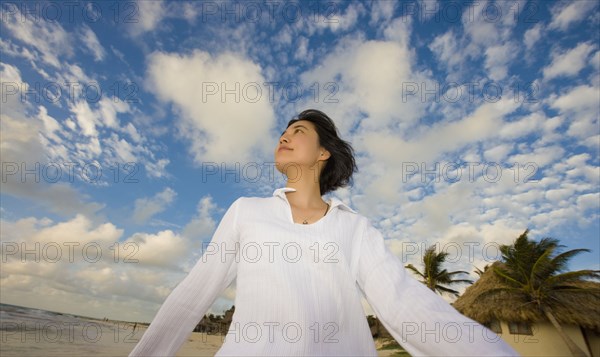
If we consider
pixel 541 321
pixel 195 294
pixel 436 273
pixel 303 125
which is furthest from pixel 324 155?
pixel 436 273

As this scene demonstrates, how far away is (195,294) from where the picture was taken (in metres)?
1.62

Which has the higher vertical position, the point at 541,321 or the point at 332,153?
the point at 332,153

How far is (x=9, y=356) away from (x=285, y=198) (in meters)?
17.3

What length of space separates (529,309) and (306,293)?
1972cm

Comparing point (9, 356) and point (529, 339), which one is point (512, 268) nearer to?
point (529, 339)

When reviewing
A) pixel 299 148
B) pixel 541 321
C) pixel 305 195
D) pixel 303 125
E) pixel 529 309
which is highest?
pixel 303 125

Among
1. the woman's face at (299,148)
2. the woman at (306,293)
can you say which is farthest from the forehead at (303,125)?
the woman at (306,293)

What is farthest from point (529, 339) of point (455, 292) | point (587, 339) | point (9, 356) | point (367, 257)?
point (9, 356)

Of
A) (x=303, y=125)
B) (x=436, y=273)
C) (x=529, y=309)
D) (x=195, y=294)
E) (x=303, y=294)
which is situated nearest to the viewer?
(x=303, y=294)

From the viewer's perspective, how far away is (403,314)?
1348mm

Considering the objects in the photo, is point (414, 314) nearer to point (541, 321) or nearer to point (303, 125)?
point (303, 125)

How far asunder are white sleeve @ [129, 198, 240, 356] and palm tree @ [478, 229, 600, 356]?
19.5 metres

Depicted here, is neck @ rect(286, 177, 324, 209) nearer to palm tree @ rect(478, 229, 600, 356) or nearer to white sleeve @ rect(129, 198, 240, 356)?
white sleeve @ rect(129, 198, 240, 356)

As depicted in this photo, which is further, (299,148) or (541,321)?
(541,321)
